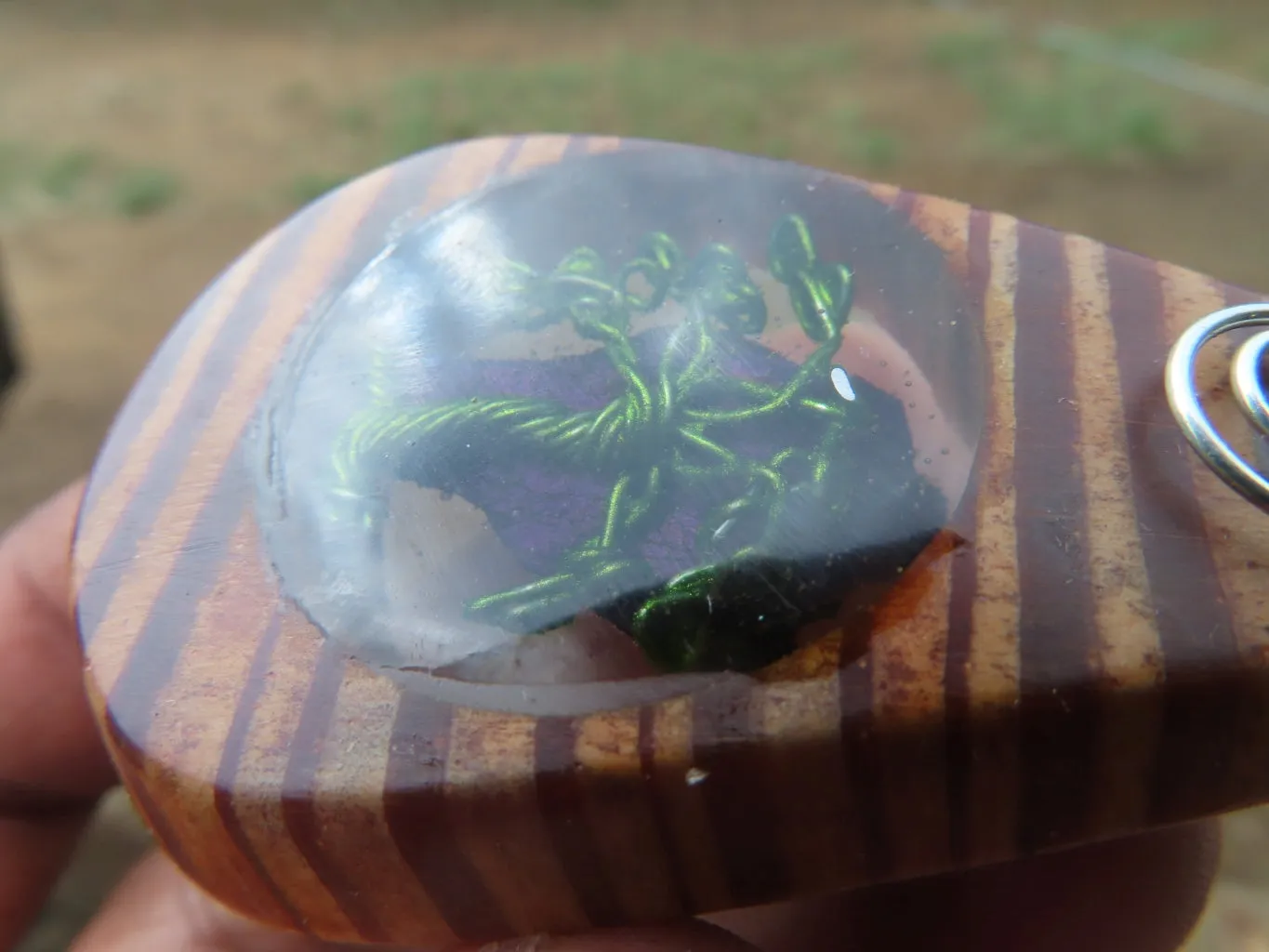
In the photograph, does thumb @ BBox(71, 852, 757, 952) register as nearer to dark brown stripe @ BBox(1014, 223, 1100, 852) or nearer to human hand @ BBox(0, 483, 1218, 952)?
human hand @ BBox(0, 483, 1218, 952)

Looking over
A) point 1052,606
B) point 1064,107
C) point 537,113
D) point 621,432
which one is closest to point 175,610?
point 621,432

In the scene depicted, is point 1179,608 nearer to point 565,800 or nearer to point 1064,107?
point 565,800

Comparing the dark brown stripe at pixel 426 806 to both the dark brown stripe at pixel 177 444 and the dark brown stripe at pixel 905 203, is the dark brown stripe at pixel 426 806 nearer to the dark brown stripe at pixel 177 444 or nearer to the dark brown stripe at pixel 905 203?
the dark brown stripe at pixel 177 444

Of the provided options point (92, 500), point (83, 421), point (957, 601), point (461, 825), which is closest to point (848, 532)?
point (957, 601)

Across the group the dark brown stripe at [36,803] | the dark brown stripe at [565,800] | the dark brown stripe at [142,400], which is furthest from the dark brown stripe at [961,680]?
the dark brown stripe at [36,803]

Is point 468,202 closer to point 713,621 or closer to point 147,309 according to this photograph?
point 713,621
